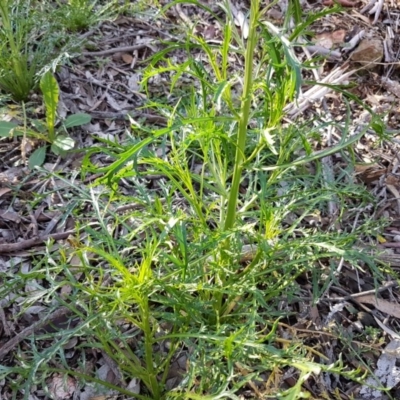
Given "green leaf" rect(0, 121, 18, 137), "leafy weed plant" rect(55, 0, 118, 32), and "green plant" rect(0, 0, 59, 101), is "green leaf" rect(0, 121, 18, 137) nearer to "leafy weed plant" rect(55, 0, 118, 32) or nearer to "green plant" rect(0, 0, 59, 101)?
"green plant" rect(0, 0, 59, 101)

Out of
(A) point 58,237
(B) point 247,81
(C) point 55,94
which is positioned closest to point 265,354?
(B) point 247,81

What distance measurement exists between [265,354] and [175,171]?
1.56ft

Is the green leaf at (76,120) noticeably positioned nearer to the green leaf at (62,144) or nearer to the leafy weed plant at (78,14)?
the green leaf at (62,144)

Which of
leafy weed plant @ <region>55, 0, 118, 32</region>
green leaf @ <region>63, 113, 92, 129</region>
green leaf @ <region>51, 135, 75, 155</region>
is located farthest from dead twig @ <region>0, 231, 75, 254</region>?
leafy weed plant @ <region>55, 0, 118, 32</region>

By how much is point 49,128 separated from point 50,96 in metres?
0.12

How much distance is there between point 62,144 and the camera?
2.14 metres

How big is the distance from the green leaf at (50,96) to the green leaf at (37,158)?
0.10 m

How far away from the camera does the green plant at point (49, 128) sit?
82.5 inches

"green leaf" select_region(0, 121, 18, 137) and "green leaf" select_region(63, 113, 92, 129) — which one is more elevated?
"green leaf" select_region(0, 121, 18, 137)

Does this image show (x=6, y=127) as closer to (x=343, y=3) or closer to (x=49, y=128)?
(x=49, y=128)

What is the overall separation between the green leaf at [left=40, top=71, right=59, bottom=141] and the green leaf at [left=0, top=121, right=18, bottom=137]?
0.13m

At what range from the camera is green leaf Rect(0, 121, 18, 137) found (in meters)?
2.08

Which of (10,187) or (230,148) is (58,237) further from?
(230,148)

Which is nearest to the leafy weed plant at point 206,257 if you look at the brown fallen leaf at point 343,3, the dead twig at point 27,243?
the dead twig at point 27,243
